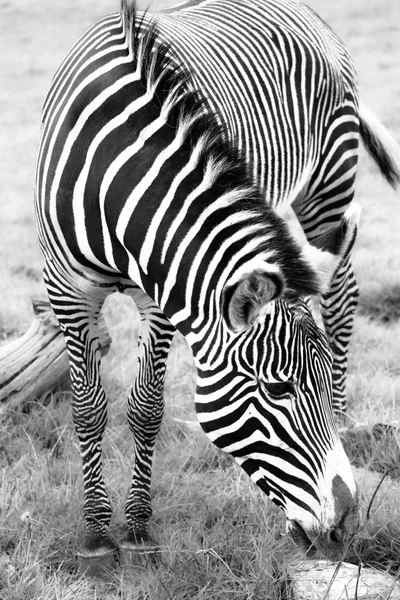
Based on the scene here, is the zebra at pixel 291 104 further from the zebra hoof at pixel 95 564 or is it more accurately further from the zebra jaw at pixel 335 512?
the zebra hoof at pixel 95 564

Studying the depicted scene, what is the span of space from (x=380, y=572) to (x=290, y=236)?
163 centimetres

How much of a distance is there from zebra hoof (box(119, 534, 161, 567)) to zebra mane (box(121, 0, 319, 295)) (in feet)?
5.48

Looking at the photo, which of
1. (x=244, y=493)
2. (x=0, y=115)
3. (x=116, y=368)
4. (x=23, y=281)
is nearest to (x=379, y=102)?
(x=0, y=115)

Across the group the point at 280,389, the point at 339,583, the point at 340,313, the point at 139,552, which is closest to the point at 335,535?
the point at 339,583

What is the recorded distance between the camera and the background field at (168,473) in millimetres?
3438

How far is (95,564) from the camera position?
3.69 m

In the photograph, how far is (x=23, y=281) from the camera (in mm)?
7238

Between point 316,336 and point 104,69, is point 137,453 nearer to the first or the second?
point 316,336

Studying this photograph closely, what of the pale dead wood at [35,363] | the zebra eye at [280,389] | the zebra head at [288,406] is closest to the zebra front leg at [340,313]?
the pale dead wood at [35,363]

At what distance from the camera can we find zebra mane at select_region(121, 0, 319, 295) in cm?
278

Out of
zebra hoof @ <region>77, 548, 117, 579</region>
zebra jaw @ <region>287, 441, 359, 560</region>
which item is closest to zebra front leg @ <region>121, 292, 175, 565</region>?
zebra hoof @ <region>77, 548, 117, 579</region>

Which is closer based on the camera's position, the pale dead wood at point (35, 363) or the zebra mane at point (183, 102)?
the zebra mane at point (183, 102)

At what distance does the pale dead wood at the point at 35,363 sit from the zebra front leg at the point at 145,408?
108cm

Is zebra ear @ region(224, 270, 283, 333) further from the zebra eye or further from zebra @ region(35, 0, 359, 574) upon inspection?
the zebra eye
